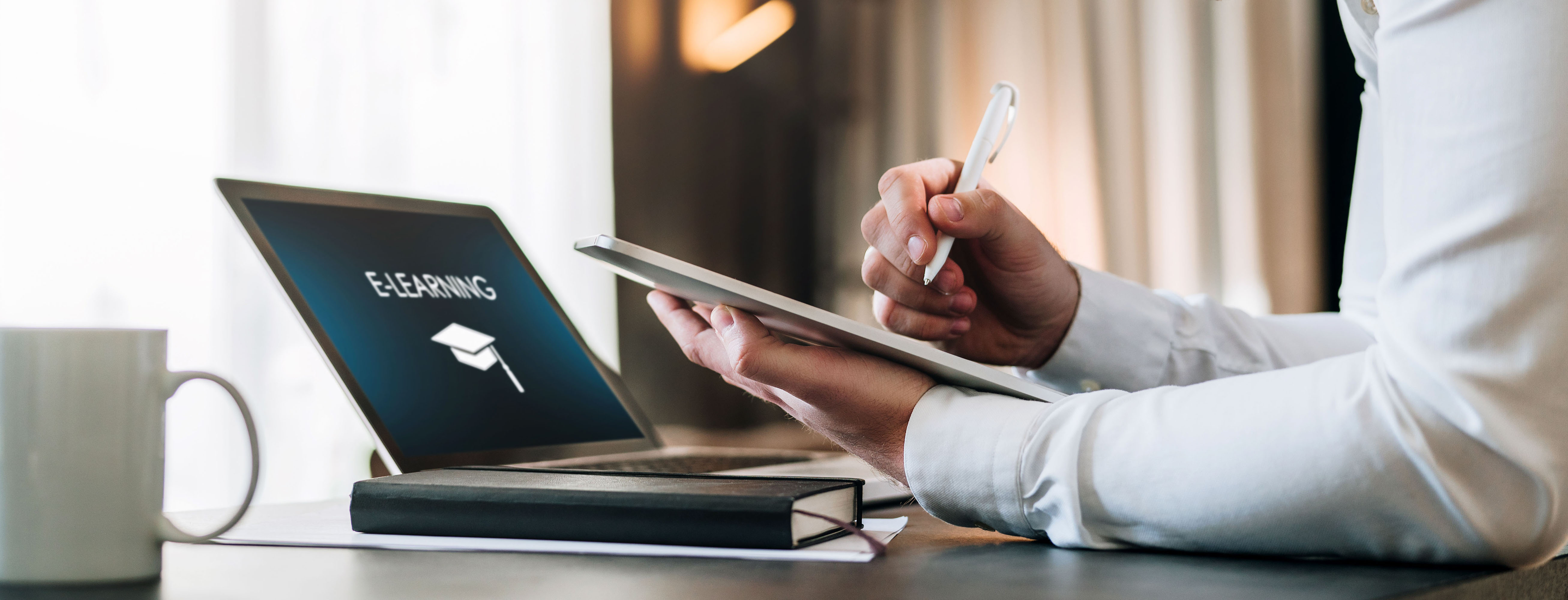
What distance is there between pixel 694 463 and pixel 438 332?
246 mm

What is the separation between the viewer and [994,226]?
729mm

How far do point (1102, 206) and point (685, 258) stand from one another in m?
1.27

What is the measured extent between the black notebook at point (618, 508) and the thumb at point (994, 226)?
23cm

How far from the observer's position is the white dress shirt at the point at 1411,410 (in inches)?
14.6

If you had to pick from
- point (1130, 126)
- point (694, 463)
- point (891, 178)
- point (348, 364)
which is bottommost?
point (694, 463)

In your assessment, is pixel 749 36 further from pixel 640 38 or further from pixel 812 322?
pixel 812 322

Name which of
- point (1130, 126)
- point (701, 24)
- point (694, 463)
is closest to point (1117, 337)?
point (694, 463)

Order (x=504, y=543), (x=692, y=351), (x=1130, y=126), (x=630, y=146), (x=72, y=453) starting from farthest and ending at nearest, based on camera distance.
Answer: (x=1130, y=126) < (x=630, y=146) < (x=692, y=351) < (x=504, y=543) < (x=72, y=453)

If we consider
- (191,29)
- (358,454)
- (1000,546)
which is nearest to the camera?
(1000,546)

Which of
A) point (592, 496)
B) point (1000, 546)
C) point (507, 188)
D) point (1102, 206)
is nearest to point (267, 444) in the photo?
point (507, 188)

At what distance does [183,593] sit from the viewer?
379 millimetres

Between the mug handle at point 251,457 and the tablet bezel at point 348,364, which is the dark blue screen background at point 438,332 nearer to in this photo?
the tablet bezel at point 348,364

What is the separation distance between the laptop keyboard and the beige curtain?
52.5 inches

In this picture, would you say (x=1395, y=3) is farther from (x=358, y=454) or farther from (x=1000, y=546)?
(x=358, y=454)
